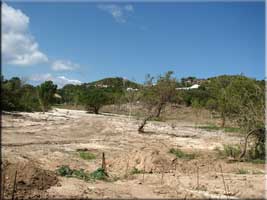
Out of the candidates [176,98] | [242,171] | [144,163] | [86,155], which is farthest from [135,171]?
[176,98]

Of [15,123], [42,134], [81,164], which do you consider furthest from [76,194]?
[15,123]

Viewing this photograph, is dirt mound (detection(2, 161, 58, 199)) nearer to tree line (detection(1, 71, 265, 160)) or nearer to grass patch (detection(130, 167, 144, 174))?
grass patch (detection(130, 167, 144, 174))

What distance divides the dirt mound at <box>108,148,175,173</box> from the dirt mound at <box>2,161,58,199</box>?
339 centimetres

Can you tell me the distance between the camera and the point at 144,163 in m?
12.0

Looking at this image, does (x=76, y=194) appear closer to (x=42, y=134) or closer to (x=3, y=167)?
(x=3, y=167)

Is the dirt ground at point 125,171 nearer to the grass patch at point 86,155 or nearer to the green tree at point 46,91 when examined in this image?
the grass patch at point 86,155

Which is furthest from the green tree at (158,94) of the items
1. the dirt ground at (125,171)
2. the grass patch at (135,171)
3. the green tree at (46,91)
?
the green tree at (46,91)

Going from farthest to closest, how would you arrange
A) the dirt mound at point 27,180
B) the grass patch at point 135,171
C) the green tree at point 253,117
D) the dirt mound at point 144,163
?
the green tree at point 253,117, the dirt mound at point 144,163, the grass patch at point 135,171, the dirt mound at point 27,180

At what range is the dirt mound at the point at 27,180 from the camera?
7734 millimetres

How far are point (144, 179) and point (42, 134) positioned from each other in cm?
1234

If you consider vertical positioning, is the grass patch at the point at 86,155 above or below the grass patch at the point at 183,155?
below

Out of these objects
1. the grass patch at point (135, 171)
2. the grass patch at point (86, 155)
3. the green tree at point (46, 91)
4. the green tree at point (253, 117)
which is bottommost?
the grass patch at point (135, 171)

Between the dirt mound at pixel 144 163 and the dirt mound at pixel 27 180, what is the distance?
3394 millimetres

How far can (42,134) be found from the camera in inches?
835
